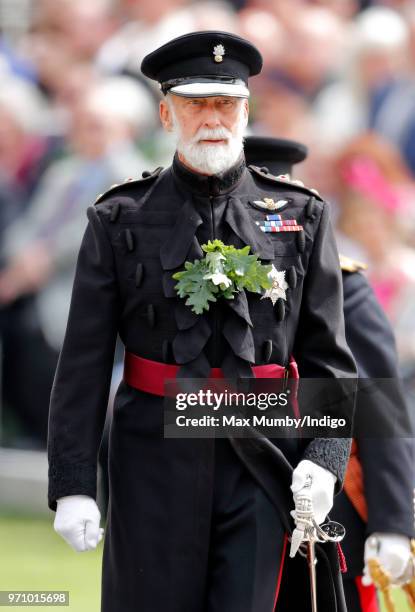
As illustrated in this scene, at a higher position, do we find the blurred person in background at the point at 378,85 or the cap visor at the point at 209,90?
the blurred person in background at the point at 378,85

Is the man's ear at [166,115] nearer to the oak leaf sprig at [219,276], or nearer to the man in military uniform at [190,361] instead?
the man in military uniform at [190,361]

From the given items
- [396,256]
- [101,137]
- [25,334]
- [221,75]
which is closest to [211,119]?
[221,75]

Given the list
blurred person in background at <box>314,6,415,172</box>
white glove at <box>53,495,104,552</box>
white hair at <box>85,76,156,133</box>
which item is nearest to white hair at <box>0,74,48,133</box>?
white hair at <box>85,76,156,133</box>

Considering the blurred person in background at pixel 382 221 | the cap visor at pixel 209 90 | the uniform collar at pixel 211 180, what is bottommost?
the uniform collar at pixel 211 180

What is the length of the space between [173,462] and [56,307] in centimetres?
414

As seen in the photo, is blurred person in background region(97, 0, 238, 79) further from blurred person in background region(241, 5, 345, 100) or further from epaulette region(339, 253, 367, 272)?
epaulette region(339, 253, 367, 272)

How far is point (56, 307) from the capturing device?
7.44m

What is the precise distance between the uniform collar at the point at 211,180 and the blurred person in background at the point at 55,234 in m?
3.61

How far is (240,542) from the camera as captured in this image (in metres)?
3.33

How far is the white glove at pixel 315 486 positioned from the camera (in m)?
3.32

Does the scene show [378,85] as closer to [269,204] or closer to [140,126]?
[140,126]

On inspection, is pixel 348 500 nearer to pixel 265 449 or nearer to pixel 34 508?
pixel 265 449

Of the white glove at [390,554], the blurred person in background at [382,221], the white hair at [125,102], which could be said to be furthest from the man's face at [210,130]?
the white hair at [125,102]

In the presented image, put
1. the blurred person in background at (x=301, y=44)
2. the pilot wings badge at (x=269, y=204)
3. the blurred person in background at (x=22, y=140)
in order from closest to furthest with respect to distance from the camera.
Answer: the pilot wings badge at (x=269, y=204) → the blurred person in background at (x=301, y=44) → the blurred person in background at (x=22, y=140)
